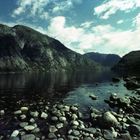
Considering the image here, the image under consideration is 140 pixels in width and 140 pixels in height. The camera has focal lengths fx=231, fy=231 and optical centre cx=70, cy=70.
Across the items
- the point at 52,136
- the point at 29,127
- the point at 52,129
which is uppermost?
the point at 29,127

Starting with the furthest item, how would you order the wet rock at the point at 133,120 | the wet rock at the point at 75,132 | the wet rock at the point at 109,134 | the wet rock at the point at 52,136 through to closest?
the wet rock at the point at 133,120 → the wet rock at the point at 75,132 → the wet rock at the point at 109,134 → the wet rock at the point at 52,136

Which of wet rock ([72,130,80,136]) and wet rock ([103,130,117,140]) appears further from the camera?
wet rock ([72,130,80,136])

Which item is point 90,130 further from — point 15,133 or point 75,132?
point 15,133

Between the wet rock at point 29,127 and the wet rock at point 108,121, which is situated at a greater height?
the wet rock at point 108,121

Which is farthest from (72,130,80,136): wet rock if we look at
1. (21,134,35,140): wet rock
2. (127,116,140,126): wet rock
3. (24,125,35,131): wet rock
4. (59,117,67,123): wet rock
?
(127,116,140,126): wet rock

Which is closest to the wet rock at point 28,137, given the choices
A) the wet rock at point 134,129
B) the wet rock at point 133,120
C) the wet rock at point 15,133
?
the wet rock at point 15,133

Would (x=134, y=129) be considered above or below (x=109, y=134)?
above

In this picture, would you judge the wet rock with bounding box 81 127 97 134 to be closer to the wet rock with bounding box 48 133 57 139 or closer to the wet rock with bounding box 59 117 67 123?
the wet rock with bounding box 48 133 57 139

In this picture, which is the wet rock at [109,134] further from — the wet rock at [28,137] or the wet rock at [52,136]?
the wet rock at [28,137]

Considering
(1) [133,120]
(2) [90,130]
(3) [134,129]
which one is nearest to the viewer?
(2) [90,130]

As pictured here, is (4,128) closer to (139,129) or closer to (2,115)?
(2,115)

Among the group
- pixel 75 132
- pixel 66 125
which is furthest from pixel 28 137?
pixel 66 125

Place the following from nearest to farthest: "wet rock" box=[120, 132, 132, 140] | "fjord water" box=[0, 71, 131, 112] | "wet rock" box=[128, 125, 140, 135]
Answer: "wet rock" box=[120, 132, 132, 140], "wet rock" box=[128, 125, 140, 135], "fjord water" box=[0, 71, 131, 112]

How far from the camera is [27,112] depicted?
2619cm
